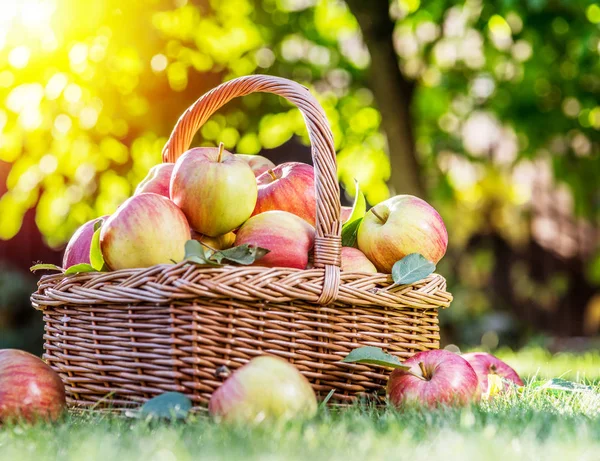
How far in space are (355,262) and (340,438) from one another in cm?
71

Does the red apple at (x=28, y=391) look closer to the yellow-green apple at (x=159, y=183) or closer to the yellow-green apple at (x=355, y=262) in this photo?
the yellow-green apple at (x=159, y=183)

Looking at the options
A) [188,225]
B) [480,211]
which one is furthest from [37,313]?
[188,225]

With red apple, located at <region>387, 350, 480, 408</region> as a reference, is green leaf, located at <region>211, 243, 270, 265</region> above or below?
above

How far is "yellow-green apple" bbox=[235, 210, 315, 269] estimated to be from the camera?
184cm

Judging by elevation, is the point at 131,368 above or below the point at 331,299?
below

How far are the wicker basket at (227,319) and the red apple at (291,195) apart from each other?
0.75 ft

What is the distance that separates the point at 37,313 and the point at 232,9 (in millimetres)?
3229

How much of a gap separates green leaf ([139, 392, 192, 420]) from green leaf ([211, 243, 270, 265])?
320 millimetres

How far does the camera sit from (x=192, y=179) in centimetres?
189

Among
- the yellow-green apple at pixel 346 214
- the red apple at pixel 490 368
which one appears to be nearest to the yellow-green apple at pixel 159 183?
the yellow-green apple at pixel 346 214

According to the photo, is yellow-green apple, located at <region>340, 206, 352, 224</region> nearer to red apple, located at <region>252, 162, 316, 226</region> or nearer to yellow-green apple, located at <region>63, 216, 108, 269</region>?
red apple, located at <region>252, 162, 316, 226</region>

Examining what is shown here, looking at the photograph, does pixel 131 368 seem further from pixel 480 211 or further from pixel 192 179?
pixel 480 211

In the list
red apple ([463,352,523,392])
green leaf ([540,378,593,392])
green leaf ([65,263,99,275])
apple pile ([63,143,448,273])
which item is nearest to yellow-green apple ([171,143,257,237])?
apple pile ([63,143,448,273])

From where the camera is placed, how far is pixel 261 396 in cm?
153
